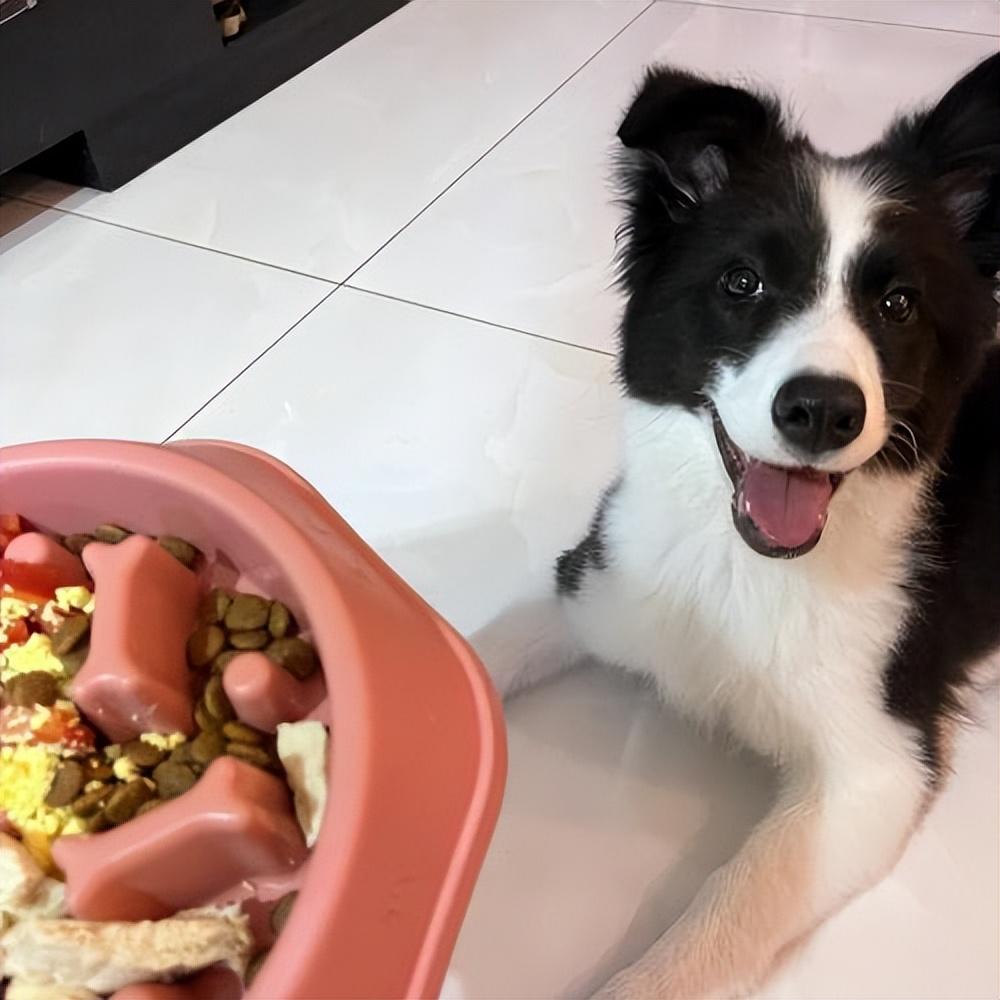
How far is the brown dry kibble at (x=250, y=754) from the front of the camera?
0.99m

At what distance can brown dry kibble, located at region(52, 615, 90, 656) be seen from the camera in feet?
3.46

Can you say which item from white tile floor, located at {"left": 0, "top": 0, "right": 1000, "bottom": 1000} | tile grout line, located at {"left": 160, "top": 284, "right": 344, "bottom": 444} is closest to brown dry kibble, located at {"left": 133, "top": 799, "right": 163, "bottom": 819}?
white tile floor, located at {"left": 0, "top": 0, "right": 1000, "bottom": 1000}

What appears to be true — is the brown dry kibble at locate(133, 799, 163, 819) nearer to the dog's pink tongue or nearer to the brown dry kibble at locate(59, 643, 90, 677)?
the brown dry kibble at locate(59, 643, 90, 677)

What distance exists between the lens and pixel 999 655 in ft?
5.05

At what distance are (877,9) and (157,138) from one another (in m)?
1.95

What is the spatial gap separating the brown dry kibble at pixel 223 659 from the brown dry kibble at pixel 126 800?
116 millimetres

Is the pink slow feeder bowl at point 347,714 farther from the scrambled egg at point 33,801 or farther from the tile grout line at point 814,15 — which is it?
the tile grout line at point 814,15

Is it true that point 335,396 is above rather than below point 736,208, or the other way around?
below

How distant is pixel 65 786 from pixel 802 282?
0.81 meters

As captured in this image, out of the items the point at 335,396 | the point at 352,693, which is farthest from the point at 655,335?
the point at 335,396

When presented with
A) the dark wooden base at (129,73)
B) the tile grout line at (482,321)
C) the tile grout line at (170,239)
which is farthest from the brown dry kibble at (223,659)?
the dark wooden base at (129,73)

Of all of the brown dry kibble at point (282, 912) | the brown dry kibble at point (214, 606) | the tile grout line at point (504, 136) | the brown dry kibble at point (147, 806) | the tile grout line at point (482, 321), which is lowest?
the tile grout line at point (482, 321)

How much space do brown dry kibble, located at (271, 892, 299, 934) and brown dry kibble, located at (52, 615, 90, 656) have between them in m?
0.32

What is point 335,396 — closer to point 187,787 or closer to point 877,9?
point 187,787
